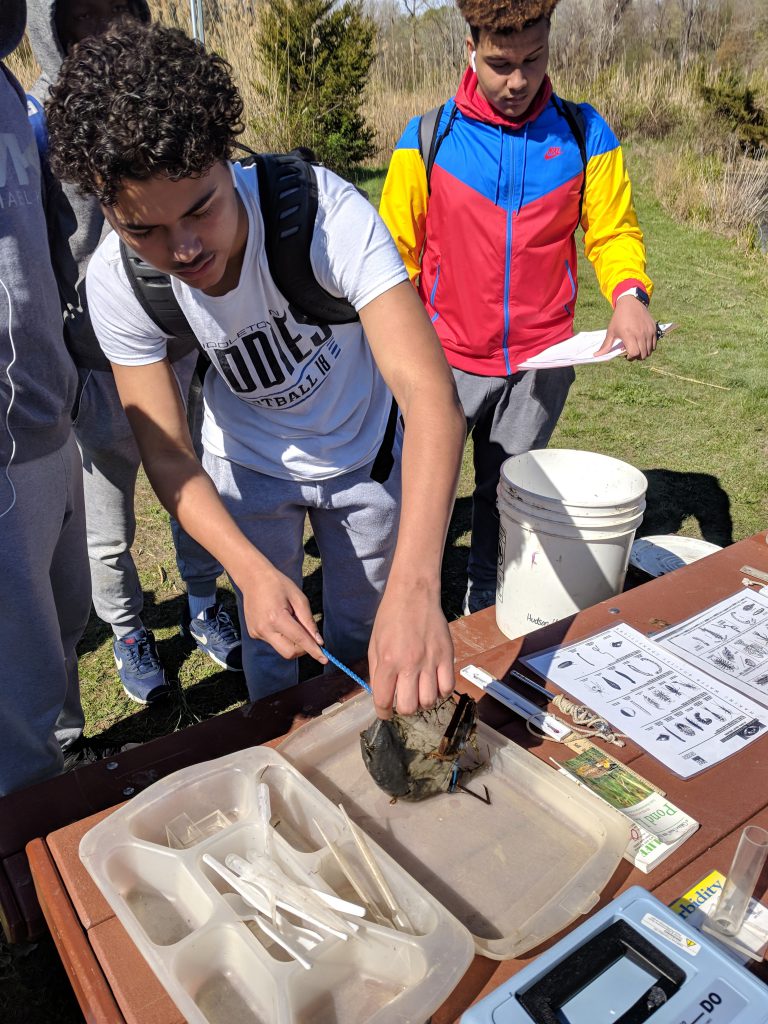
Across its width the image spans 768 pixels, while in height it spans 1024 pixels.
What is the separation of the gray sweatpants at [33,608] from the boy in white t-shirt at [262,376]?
25 cm

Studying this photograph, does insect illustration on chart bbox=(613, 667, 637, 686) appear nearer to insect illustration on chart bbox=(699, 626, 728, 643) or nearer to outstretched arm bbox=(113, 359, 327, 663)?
insect illustration on chart bbox=(699, 626, 728, 643)

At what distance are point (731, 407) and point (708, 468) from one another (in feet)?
3.18

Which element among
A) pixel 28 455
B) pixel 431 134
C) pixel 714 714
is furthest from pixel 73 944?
pixel 431 134

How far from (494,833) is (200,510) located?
2.75 ft

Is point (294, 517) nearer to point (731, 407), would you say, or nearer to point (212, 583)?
point (212, 583)

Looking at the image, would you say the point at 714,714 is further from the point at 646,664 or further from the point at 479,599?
the point at 479,599

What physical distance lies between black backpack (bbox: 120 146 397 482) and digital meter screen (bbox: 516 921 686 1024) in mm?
1252

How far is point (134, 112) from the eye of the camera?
1.23 m

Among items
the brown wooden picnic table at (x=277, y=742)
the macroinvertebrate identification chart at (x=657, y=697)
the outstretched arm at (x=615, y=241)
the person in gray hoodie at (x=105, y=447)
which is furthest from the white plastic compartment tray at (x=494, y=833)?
the outstretched arm at (x=615, y=241)

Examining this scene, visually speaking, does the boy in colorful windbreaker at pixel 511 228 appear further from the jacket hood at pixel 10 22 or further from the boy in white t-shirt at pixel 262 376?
the jacket hood at pixel 10 22

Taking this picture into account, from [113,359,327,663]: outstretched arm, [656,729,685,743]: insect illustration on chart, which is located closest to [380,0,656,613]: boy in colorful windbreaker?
[656,729,685,743]: insect illustration on chart

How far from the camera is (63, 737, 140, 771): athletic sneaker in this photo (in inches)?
97.0

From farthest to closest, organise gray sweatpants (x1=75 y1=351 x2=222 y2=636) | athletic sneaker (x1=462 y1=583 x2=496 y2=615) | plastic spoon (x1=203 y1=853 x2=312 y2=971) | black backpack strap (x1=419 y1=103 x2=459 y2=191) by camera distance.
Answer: athletic sneaker (x1=462 y1=583 x2=496 y2=615), black backpack strap (x1=419 y1=103 x2=459 y2=191), gray sweatpants (x1=75 y1=351 x2=222 y2=636), plastic spoon (x1=203 y1=853 x2=312 y2=971)

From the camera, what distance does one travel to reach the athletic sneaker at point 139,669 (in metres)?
2.83
